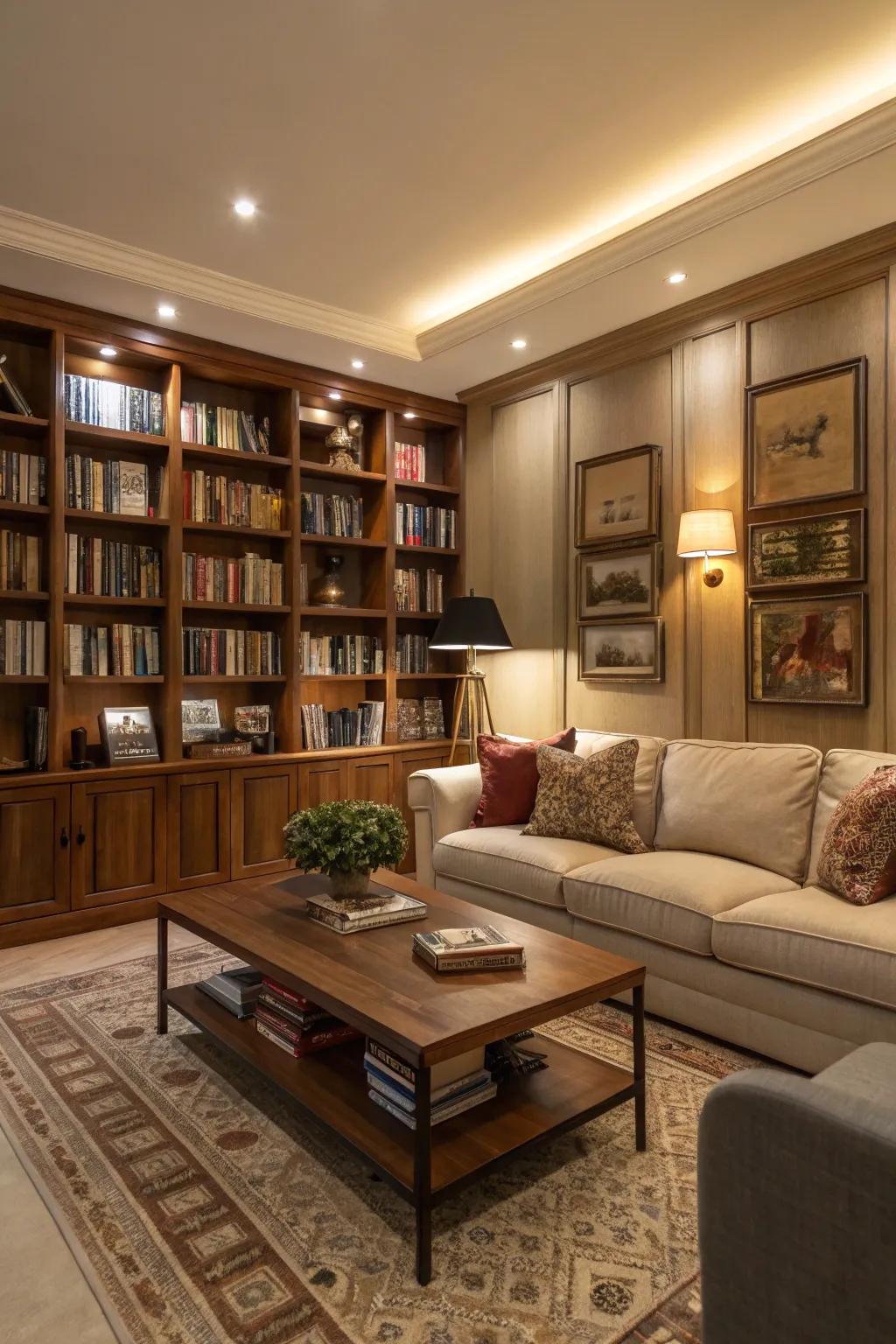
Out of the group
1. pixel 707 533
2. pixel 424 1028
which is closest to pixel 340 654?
pixel 707 533

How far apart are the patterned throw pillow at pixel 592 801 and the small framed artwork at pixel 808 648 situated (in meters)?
0.66

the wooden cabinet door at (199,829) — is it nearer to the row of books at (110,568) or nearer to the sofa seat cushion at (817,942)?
the row of books at (110,568)

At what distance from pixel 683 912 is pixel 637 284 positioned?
2.57 meters

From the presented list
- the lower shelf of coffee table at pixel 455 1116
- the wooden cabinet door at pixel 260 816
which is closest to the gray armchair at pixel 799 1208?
the lower shelf of coffee table at pixel 455 1116

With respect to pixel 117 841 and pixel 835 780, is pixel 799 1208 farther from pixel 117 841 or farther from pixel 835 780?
pixel 117 841

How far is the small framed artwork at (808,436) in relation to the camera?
10.8ft

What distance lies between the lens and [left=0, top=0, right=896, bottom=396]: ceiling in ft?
7.84

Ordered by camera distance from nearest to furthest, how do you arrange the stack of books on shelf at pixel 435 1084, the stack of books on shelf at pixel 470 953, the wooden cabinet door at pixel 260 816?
the stack of books on shelf at pixel 435 1084, the stack of books on shelf at pixel 470 953, the wooden cabinet door at pixel 260 816

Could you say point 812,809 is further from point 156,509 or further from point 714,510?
point 156,509

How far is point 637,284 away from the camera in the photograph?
362 centimetres

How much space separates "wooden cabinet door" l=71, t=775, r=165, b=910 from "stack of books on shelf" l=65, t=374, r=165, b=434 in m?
1.66

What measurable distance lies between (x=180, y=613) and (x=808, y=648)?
2.83 m

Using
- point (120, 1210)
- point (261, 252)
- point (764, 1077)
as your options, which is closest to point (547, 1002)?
point (764, 1077)

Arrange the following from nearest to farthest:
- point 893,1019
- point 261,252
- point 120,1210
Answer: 1. point 120,1210
2. point 893,1019
3. point 261,252
